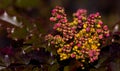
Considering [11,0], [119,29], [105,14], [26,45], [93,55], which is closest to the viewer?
[93,55]

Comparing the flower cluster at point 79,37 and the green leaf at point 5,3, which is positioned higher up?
the green leaf at point 5,3

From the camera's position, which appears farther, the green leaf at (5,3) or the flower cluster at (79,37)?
the green leaf at (5,3)

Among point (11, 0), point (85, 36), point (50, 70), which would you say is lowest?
point (50, 70)

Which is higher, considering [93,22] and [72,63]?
[93,22]

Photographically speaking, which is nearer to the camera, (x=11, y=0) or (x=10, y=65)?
(x=10, y=65)

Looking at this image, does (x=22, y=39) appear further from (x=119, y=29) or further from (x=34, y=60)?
(x=119, y=29)

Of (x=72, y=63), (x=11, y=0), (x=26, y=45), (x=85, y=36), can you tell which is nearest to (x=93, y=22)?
(x=85, y=36)

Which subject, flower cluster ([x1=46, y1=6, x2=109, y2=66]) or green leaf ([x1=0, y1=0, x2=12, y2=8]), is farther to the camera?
green leaf ([x1=0, y1=0, x2=12, y2=8])

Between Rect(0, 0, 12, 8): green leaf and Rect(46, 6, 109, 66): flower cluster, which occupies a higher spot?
Rect(0, 0, 12, 8): green leaf
